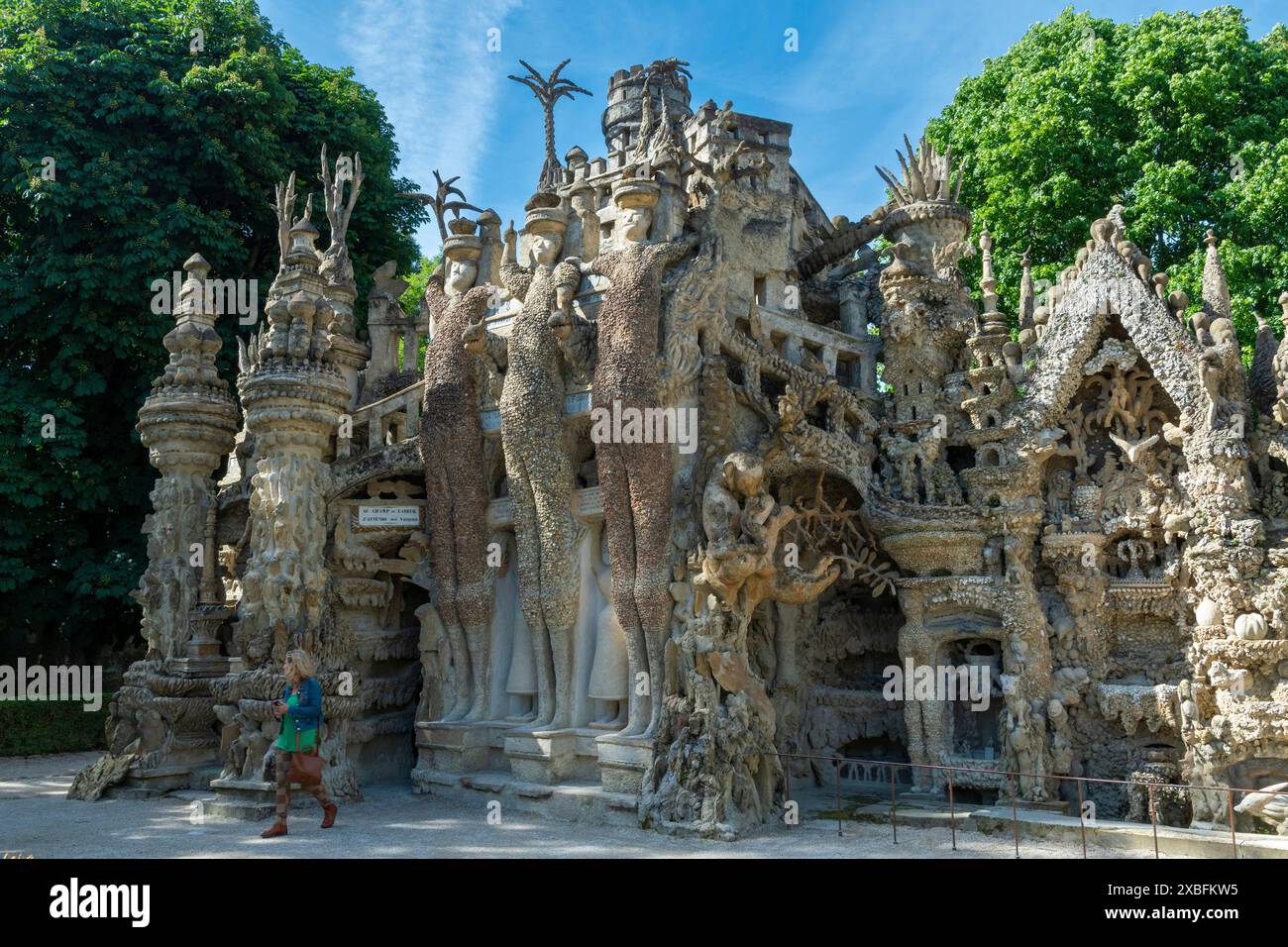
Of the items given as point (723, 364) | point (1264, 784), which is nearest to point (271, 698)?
point (723, 364)

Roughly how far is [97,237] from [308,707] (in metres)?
13.1

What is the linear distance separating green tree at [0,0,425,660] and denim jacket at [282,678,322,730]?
10.4 m

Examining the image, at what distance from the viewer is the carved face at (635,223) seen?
13.1 metres

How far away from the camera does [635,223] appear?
43.1ft

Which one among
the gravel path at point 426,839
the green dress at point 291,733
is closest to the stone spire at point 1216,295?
the gravel path at point 426,839

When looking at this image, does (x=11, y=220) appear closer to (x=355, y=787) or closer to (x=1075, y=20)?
(x=355, y=787)

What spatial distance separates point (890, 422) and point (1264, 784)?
19.1ft

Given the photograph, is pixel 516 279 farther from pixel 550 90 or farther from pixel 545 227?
pixel 550 90

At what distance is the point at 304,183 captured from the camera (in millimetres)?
23625
